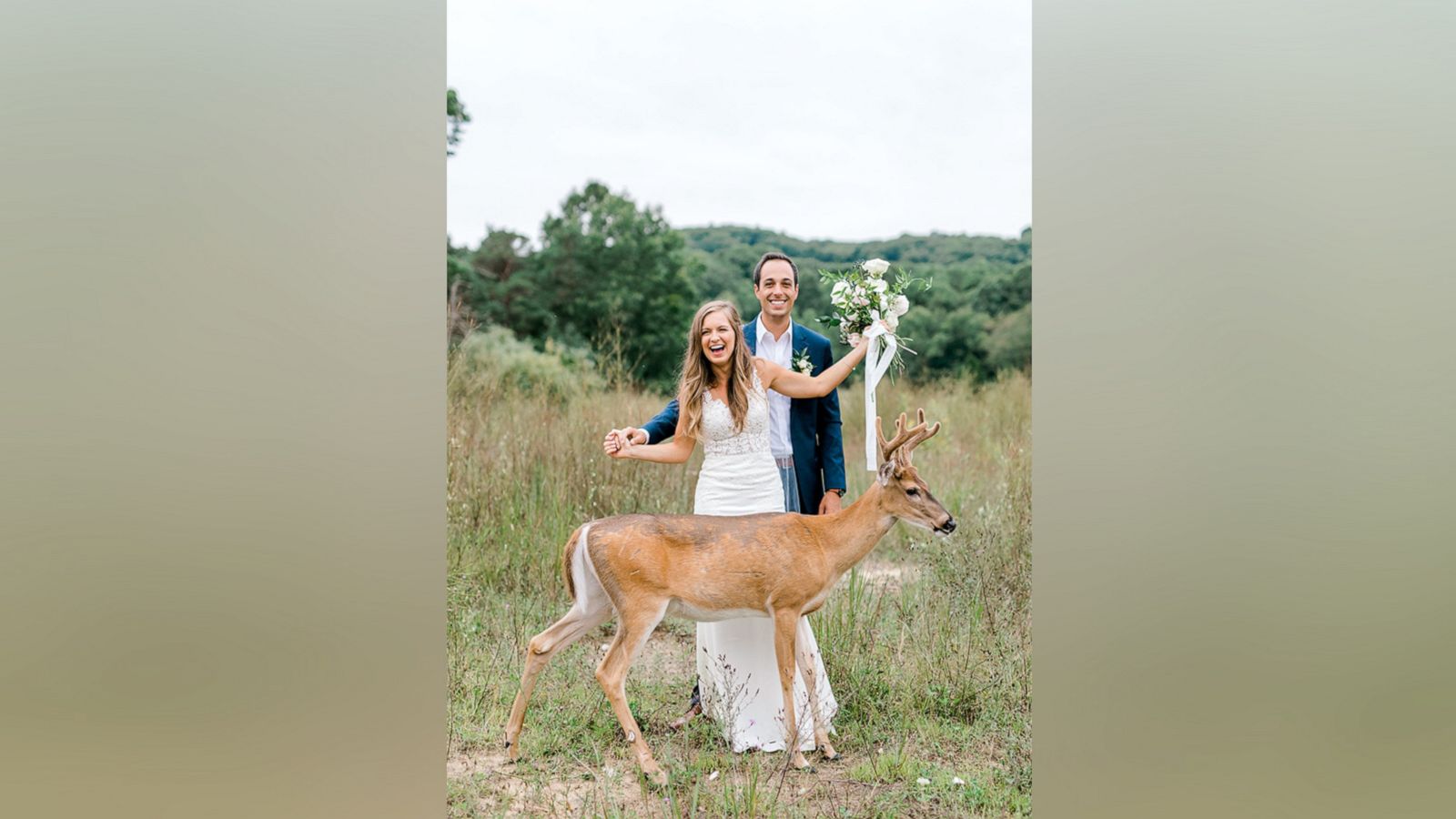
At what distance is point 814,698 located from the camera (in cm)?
370

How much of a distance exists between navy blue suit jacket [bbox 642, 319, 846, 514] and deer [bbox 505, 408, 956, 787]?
0.43m

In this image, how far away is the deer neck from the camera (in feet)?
12.2

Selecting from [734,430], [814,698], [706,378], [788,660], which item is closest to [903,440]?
[734,430]

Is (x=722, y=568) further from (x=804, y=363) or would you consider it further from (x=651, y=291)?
(x=651, y=291)

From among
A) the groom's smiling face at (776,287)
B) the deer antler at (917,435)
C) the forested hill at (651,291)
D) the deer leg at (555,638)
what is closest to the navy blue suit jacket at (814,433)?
the groom's smiling face at (776,287)

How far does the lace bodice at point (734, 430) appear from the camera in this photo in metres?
3.78
